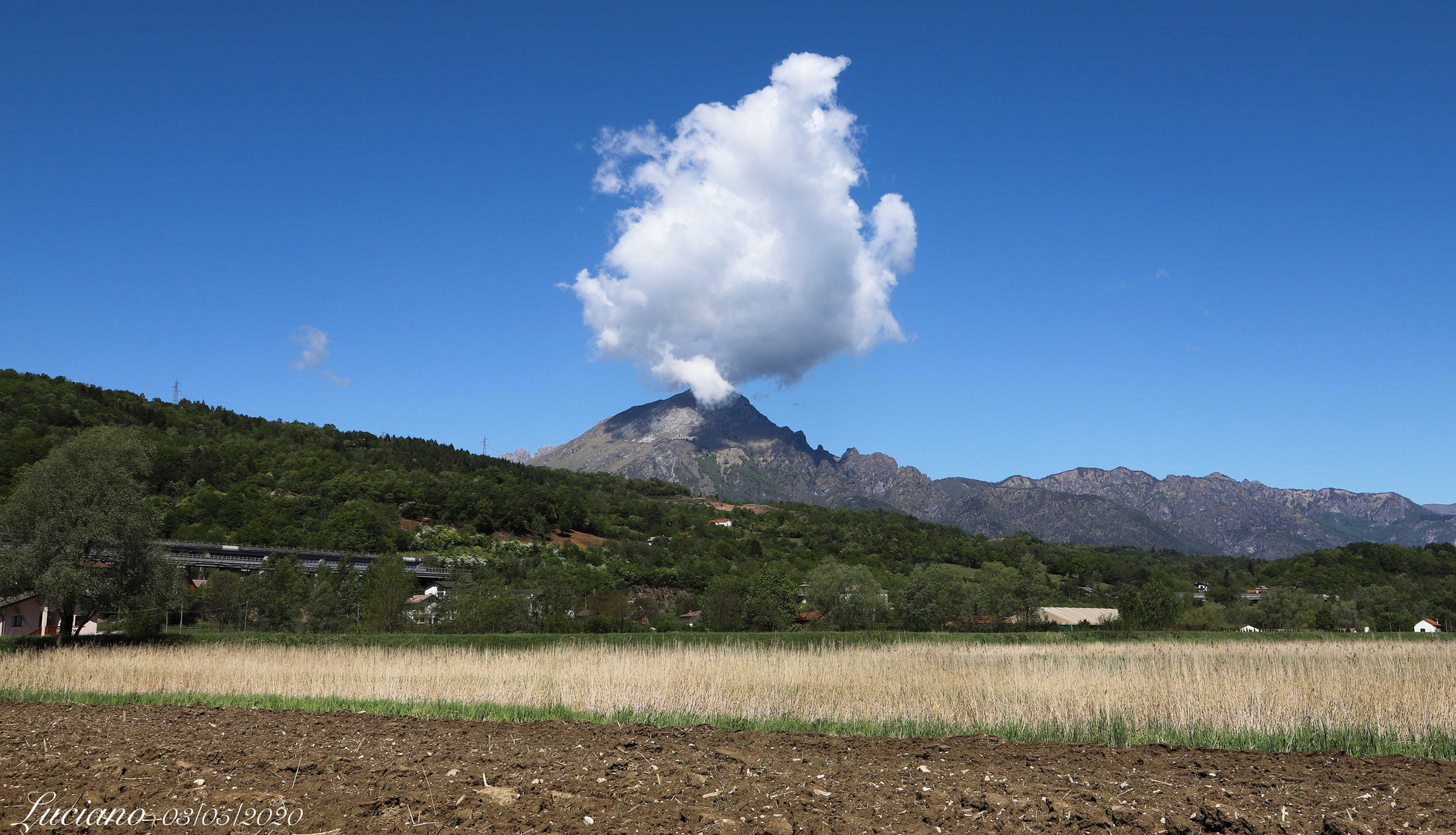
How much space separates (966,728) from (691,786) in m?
7.26

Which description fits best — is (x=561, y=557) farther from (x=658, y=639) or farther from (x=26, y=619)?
(x=658, y=639)

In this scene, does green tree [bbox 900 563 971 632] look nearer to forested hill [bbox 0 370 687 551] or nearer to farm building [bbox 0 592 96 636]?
farm building [bbox 0 592 96 636]

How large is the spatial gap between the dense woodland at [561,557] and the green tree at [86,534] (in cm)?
119

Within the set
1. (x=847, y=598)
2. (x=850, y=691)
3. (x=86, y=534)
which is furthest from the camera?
(x=847, y=598)

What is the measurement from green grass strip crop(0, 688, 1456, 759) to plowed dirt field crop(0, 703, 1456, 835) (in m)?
1.79

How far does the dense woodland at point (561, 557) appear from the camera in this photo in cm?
6019

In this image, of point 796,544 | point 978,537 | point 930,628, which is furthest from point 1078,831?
point 978,537

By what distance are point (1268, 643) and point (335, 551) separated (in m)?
95.7

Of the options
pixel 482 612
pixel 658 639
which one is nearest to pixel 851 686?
pixel 658 639

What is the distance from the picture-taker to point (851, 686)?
17016 millimetres

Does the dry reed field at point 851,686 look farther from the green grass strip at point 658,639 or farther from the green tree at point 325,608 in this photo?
the green tree at point 325,608

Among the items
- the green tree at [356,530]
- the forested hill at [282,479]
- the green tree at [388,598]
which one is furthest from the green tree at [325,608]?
the green tree at [356,530]

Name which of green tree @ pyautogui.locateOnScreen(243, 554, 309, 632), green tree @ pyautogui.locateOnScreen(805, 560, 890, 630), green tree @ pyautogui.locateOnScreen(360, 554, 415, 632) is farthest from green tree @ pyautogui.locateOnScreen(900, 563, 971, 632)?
green tree @ pyautogui.locateOnScreen(243, 554, 309, 632)

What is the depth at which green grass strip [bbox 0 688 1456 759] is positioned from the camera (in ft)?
38.4
